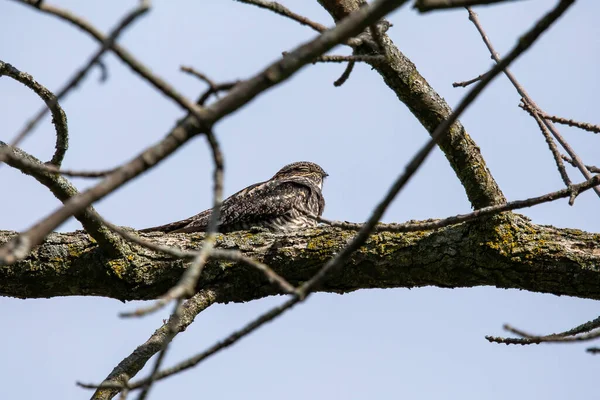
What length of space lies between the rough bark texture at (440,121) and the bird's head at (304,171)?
7530 mm

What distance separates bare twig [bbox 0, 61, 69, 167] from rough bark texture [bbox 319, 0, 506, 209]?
2147 millimetres

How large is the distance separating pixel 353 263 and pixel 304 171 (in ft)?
24.7

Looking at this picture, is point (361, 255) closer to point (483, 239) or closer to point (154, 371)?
point (483, 239)

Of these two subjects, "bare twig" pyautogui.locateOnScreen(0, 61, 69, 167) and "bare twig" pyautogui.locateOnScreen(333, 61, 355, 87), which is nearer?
"bare twig" pyautogui.locateOnScreen(333, 61, 355, 87)

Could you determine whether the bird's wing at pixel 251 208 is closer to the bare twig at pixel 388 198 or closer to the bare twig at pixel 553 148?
the bare twig at pixel 553 148

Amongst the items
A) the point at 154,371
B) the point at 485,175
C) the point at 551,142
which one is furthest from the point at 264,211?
the point at 154,371

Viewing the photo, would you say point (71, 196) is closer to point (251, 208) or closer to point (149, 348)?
point (149, 348)

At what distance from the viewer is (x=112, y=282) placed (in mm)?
5820

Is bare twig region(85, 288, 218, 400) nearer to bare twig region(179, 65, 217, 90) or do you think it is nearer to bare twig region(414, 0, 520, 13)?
bare twig region(179, 65, 217, 90)

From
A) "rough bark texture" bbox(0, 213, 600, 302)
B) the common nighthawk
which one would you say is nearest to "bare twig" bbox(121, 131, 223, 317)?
"rough bark texture" bbox(0, 213, 600, 302)

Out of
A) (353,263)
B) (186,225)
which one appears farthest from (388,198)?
(186,225)

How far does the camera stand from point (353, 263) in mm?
5594

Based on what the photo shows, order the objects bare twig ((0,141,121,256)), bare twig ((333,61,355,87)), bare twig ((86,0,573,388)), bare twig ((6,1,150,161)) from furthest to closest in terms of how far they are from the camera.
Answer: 1. bare twig ((0,141,121,256))
2. bare twig ((333,61,355,87))
3. bare twig ((86,0,573,388))
4. bare twig ((6,1,150,161))

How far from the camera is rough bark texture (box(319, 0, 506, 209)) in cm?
525
